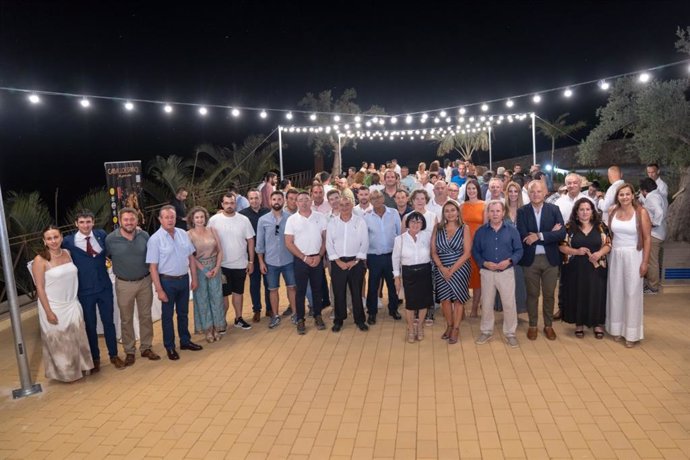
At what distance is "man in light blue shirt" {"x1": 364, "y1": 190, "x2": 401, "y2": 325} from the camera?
21.6ft

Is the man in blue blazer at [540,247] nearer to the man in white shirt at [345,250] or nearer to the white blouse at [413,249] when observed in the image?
the white blouse at [413,249]

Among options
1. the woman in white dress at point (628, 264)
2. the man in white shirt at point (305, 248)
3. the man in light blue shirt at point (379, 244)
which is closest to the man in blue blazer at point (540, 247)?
the woman in white dress at point (628, 264)

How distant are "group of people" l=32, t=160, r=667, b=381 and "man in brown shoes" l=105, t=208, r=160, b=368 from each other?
1 centimetres

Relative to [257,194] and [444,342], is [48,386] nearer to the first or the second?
[257,194]

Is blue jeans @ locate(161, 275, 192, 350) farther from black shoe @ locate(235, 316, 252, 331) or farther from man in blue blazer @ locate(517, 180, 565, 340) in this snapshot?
man in blue blazer @ locate(517, 180, 565, 340)

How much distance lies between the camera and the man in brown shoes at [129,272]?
5598 millimetres

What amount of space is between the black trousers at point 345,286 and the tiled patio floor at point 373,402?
1.06 feet

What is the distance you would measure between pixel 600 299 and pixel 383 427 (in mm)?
2923

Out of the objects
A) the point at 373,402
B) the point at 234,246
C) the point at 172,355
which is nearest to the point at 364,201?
the point at 234,246

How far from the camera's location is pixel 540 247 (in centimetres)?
592

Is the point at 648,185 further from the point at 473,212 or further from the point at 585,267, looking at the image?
the point at 473,212

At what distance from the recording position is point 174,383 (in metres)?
5.27

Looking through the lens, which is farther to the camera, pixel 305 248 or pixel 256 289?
pixel 256 289

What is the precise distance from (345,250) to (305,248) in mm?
450
